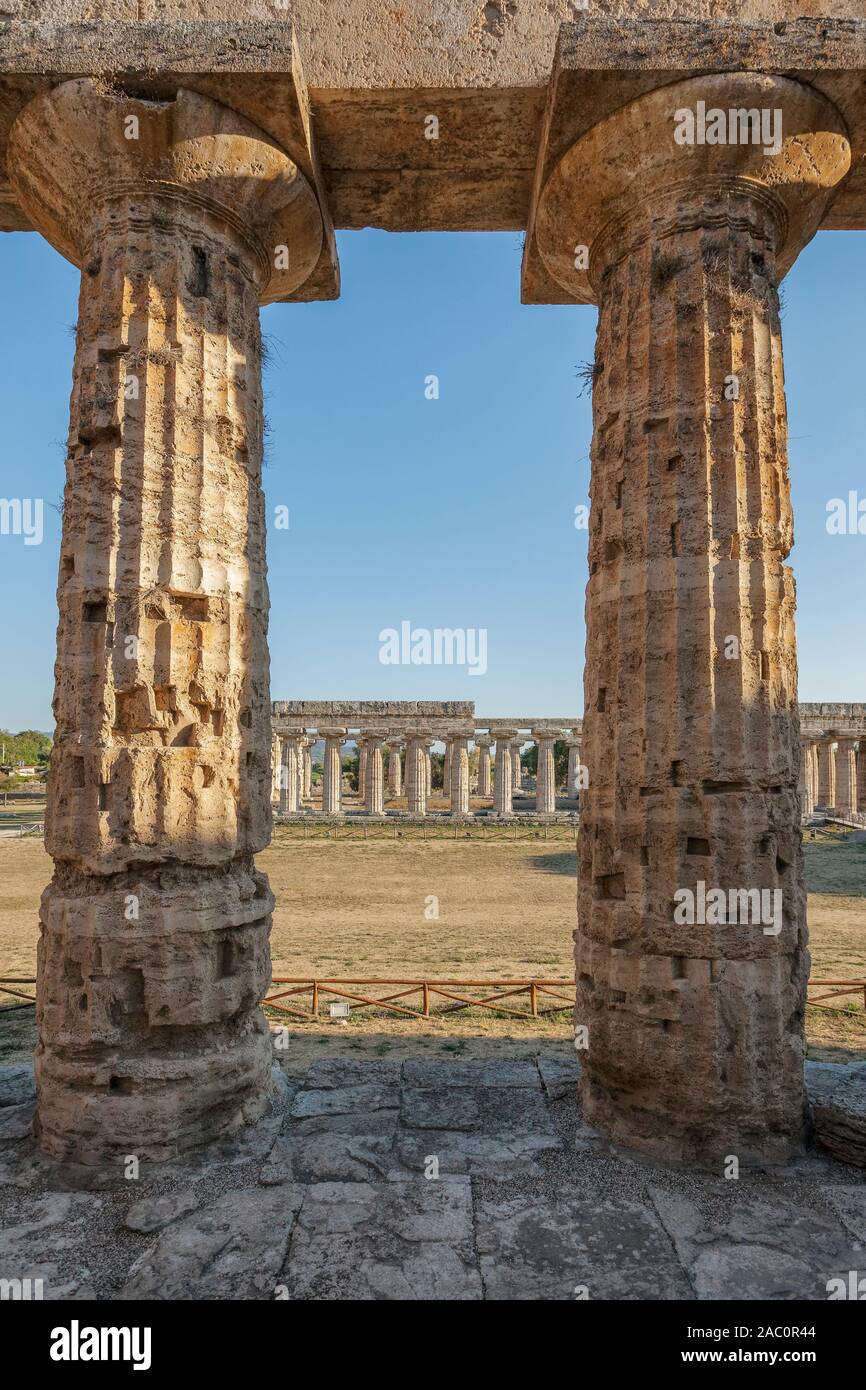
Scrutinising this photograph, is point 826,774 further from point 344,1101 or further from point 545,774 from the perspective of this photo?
point 344,1101

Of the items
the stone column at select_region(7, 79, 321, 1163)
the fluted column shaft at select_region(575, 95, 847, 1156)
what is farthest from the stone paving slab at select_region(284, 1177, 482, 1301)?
the fluted column shaft at select_region(575, 95, 847, 1156)

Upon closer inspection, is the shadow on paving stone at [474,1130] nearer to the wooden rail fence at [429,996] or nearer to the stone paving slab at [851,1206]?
the stone paving slab at [851,1206]

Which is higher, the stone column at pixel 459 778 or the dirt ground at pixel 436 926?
the stone column at pixel 459 778

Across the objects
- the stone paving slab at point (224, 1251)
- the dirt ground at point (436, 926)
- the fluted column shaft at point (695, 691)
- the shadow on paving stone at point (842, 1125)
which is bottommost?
the dirt ground at point (436, 926)

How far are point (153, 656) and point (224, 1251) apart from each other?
3.65 metres

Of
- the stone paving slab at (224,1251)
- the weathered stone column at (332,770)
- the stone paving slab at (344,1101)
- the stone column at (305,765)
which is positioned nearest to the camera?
the stone paving slab at (224,1251)

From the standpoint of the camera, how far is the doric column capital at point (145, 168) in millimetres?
5301

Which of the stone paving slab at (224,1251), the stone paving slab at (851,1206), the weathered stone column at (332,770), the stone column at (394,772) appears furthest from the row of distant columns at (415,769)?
the stone paving slab at (224,1251)

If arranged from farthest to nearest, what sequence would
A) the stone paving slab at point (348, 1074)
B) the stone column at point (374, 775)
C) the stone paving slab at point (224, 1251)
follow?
the stone column at point (374, 775) < the stone paving slab at point (348, 1074) < the stone paving slab at point (224, 1251)

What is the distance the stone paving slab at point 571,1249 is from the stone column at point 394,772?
148 feet

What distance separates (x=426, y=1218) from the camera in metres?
4.54

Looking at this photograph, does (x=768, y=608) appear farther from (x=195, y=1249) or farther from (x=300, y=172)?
(x=195, y=1249)

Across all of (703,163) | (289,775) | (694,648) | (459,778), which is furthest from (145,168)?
(289,775)

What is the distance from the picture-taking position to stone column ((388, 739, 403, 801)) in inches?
2060
